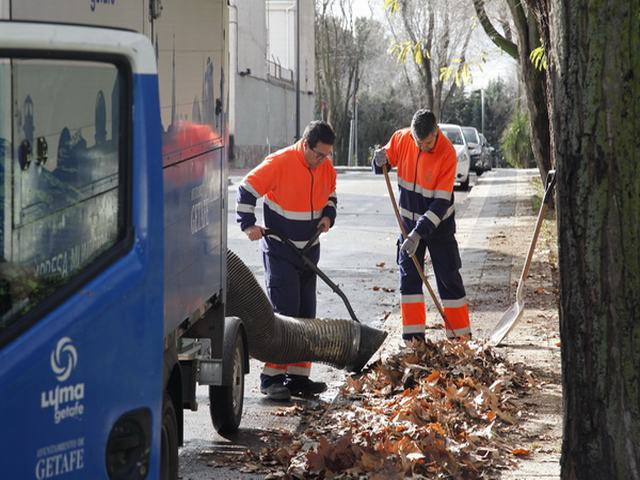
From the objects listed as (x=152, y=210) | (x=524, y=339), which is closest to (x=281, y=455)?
(x=152, y=210)

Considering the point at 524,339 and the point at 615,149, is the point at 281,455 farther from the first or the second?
the point at 524,339

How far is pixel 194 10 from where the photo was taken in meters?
6.30

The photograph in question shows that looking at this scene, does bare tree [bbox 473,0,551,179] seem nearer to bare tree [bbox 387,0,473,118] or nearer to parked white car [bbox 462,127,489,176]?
bare tree [bbox 387,0,473,118]

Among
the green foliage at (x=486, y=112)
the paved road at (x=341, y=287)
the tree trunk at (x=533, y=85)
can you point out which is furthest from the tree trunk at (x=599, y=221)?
the green foliage at (x=486, y=112)

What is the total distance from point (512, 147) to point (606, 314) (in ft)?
125

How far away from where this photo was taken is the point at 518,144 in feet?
138

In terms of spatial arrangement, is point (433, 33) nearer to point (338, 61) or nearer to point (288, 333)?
point (338, 61)

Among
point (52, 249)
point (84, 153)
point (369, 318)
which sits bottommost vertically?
point (369, 318)

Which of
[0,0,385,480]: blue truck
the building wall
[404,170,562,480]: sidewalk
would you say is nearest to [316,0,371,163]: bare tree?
the building wall

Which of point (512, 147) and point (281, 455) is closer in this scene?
point (281, 455)

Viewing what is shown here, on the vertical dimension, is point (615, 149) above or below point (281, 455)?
above

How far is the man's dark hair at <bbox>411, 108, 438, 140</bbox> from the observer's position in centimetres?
919

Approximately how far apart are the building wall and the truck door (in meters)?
39.3

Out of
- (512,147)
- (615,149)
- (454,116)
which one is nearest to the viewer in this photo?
(615,149)
